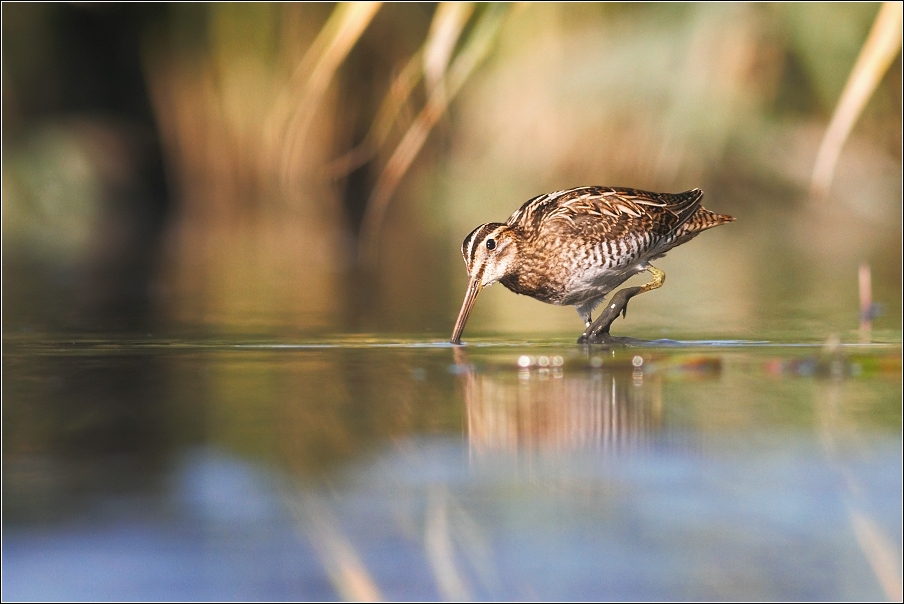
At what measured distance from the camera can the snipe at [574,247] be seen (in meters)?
6.29

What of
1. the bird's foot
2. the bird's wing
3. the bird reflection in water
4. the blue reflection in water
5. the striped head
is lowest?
the blue reflection in water

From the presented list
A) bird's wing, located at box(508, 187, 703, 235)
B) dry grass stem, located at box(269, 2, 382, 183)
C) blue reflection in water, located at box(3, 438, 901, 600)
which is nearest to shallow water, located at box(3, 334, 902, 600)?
blue reflection in water, located at box(3, 438, 901, 600)

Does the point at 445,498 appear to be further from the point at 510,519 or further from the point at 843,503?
the point at 843,503

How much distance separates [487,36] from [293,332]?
1675 mm

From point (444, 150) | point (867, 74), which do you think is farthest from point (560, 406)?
point (444, 150)

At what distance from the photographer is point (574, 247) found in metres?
6.33

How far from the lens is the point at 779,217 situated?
48.1 ft

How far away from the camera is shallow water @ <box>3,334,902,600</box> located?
2701 millimetres

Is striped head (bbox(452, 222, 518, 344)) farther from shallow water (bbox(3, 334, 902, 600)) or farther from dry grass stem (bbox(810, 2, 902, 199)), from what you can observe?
dry grass stem (bbox(810, 2, 902, 199))

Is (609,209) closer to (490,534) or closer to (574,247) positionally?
(574,247)

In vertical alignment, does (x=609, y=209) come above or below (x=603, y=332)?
above

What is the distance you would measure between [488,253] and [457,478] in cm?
292

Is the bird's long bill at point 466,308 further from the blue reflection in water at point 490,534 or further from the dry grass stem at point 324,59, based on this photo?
the blue reflection in water at point 490,534

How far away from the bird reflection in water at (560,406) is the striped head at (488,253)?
849 millimetres
